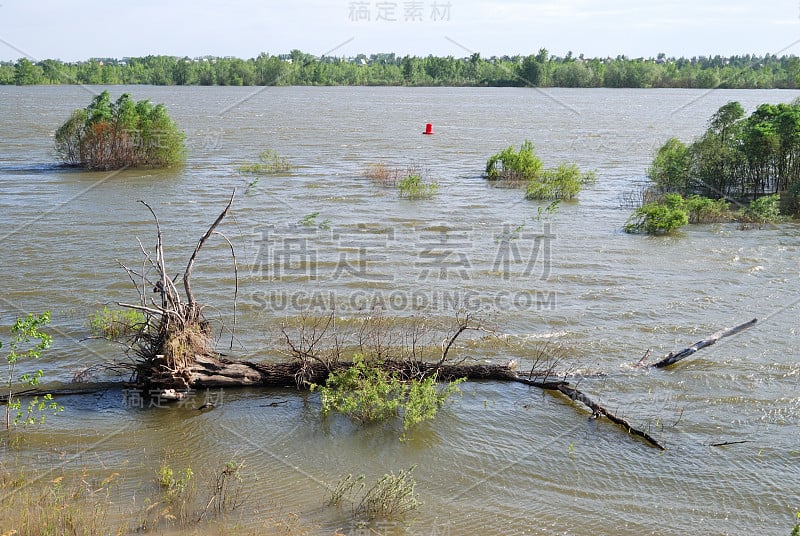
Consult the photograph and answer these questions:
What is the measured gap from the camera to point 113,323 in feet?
34.4

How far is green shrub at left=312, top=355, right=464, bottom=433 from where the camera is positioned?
8.09 m

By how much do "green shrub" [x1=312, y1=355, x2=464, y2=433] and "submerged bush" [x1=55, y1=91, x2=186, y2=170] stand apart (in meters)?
19.2

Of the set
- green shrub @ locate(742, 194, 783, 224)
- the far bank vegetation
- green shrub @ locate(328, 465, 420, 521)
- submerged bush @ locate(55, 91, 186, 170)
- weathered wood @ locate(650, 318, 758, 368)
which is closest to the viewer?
green shrub @ locate(328, 465, 420, 521)

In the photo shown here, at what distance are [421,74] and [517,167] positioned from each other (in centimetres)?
11395

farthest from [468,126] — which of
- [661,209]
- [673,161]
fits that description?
[661,209]

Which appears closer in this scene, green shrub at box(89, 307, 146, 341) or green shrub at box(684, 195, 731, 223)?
green shrub at box(89, 307, 146, 341)

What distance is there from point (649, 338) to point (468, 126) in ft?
130

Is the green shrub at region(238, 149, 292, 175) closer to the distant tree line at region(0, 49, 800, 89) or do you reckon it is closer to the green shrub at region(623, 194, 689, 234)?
the green shrub at region(623, 194, 689, 234)

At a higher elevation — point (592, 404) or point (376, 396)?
point (376, 396)

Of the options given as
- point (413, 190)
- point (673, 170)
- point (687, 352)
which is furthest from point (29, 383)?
point (673, 170)

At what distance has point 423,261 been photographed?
1524 cm

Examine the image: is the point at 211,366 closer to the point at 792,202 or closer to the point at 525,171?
the point at 792,202

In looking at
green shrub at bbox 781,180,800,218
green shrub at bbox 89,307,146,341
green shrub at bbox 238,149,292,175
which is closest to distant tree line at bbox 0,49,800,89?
green shrub at bbox 238,149,292,175

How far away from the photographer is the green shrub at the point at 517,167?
25547 millimetres
